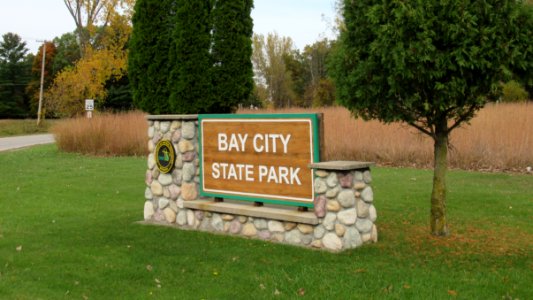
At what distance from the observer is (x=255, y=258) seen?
6320 mm

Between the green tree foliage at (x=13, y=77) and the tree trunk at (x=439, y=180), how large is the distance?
199 ft

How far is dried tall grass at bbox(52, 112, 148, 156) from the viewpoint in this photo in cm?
2080

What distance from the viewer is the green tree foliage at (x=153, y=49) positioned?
8398 mm

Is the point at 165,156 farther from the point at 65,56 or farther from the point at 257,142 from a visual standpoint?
the point at 65,56

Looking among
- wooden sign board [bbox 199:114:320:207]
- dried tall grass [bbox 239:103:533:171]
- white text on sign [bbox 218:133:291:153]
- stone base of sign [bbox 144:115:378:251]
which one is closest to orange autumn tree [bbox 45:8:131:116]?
dried tall grass [bbox 239:103:533:171]

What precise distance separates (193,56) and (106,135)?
45.7 feet

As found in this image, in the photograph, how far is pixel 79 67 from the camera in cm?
3244

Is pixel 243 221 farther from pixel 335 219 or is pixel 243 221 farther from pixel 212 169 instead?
pixel 335 219

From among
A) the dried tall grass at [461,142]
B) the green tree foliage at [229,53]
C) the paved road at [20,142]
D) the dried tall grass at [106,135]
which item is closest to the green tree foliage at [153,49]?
the green tree foliage at [229,53]

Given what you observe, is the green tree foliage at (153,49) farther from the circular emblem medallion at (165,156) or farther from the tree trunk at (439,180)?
the tree trunk at (439,180)

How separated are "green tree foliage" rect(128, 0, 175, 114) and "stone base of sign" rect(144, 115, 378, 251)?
0.32 m

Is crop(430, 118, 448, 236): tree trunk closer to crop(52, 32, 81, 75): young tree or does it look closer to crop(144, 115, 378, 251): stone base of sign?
crop(144, 115, 378, 251): stone base of sign

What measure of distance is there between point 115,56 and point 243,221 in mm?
27990

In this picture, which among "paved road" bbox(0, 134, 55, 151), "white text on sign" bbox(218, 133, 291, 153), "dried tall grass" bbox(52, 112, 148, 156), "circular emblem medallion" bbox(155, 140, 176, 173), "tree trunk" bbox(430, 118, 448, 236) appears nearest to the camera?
"tree trunk" bbox(430, 118, 448, 236)
